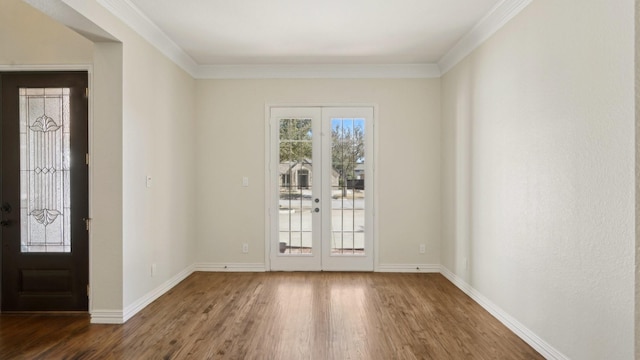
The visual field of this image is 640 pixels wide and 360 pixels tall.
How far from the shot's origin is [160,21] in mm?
3916

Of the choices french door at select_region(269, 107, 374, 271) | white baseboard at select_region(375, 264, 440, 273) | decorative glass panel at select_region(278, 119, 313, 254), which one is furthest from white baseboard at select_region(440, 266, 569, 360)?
→ decorative glass panel at select_region(278, 119, 313, 254)

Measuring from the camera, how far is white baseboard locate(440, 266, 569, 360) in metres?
2.83

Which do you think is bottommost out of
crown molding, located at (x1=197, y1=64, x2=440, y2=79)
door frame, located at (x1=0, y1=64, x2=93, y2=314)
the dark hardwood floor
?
the dark hardwood floor

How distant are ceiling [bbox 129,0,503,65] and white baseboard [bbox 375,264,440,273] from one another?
2.84 m

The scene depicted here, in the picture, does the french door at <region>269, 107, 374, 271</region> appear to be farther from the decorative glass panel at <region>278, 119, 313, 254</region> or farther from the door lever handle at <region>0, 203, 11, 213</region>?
the door lever handle at <region>0, 203, 11, 213</region>

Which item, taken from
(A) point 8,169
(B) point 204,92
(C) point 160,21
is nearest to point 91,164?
(A) point 8,169

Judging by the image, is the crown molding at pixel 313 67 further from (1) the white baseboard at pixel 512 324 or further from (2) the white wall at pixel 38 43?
(1) the white baseboard at pixel 512 324

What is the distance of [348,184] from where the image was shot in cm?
548

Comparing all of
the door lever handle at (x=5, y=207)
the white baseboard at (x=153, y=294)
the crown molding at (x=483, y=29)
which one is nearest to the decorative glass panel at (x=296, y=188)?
the white baseboard at (x=153, y=294)

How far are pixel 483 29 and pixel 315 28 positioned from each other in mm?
1728

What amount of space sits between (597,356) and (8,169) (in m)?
5.04

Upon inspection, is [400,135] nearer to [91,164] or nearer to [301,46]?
[301,46]

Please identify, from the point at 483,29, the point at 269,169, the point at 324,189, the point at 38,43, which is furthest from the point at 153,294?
the point at 483,29

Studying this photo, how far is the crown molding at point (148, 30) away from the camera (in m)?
3.41
